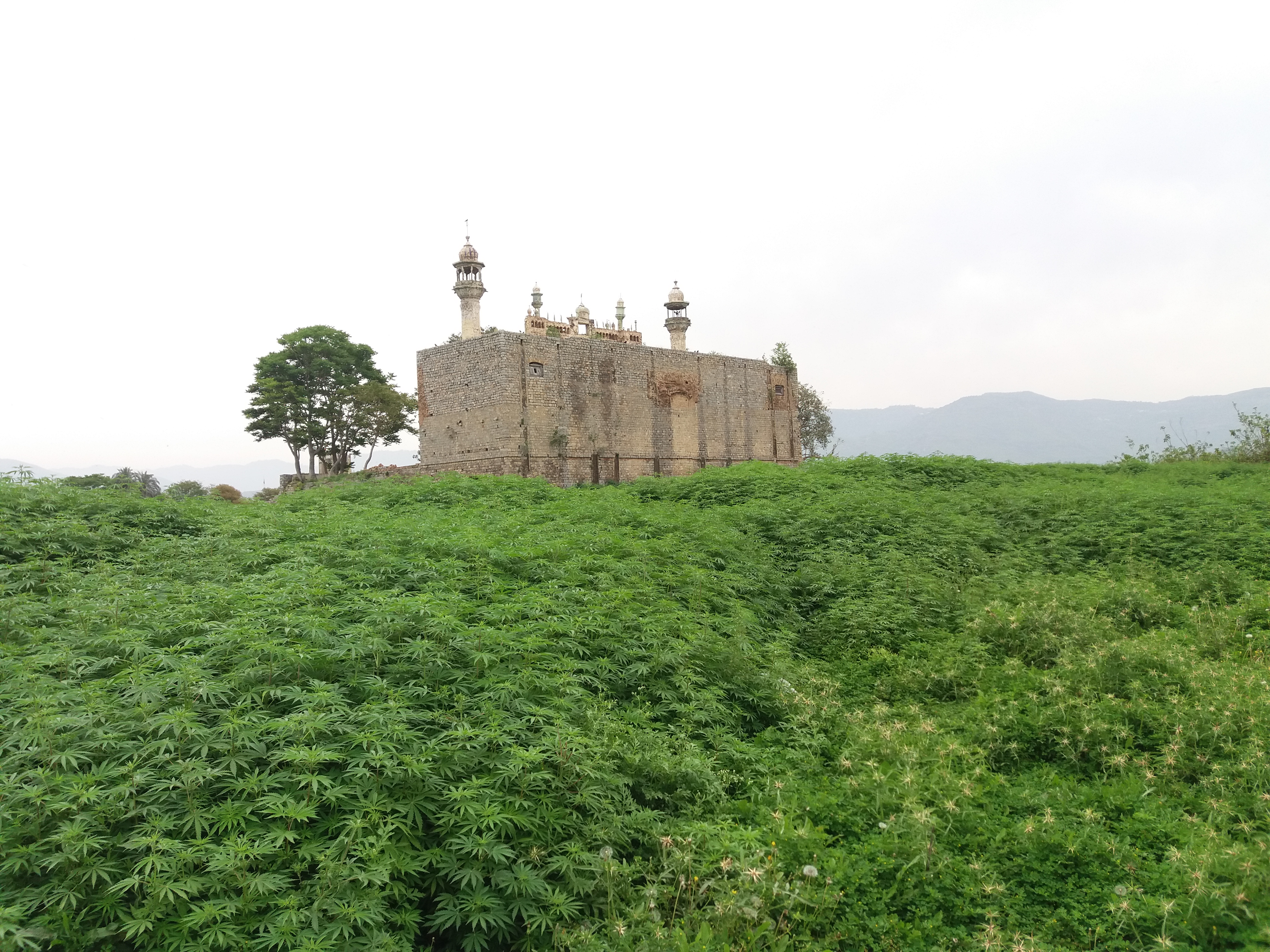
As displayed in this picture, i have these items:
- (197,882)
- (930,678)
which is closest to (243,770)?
(197,882)

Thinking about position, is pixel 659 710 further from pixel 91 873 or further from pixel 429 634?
pixel 91 873

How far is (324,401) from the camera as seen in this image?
120 feet

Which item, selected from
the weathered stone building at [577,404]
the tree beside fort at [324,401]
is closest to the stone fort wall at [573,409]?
the weathered stone building at [577,404]

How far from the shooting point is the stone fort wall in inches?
977

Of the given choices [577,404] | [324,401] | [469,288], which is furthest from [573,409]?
[324,401]

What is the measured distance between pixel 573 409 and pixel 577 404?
271 millimetres

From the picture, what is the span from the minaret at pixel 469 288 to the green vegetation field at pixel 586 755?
20.4 m

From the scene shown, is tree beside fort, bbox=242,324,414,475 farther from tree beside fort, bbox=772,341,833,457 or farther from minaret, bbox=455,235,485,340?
tree beside fort, bbox=772,341,833,457

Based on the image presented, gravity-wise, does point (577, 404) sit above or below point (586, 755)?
above

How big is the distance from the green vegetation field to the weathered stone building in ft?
55.4

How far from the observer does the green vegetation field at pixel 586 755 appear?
3.21m

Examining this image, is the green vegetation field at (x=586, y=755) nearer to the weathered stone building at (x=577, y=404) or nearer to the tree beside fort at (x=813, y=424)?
the weathered stone building at (x=577, y=404)

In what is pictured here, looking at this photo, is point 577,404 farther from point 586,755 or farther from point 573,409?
point 586,755

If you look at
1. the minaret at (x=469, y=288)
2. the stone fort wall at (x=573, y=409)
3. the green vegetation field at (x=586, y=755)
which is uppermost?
the minaret at (x=469, y=288)
